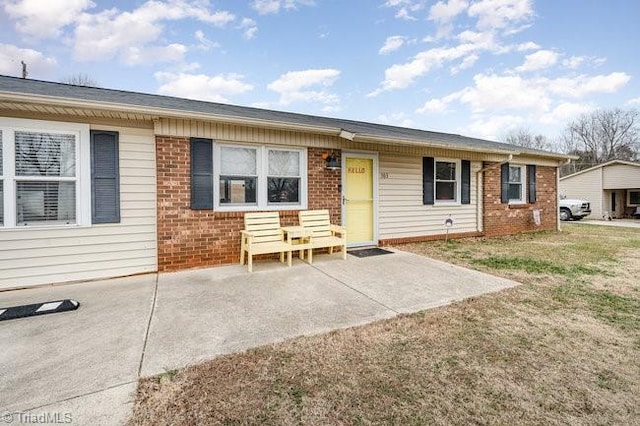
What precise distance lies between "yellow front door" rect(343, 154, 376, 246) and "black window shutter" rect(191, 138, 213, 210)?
9.60 ft

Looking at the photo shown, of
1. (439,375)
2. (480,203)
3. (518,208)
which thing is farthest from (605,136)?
(439,375)

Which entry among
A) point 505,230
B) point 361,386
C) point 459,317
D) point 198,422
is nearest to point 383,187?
point 459,317

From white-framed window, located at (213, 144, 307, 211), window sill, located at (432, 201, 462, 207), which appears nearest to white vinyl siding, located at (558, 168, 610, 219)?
window sill, located at (432, 201, 462, 207)

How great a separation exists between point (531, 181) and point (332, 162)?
793 cm

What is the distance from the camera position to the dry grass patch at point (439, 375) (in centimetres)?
181

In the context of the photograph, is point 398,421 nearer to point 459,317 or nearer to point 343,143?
point 459,317

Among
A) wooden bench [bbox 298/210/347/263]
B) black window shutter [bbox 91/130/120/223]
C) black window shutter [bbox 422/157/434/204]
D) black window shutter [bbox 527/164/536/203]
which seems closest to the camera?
black window shutter [bbox 91/130/120/223]

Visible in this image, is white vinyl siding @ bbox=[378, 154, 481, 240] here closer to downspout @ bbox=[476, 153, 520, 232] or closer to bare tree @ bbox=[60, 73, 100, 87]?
downspout @ bbox=[476, 153, 520, 232]

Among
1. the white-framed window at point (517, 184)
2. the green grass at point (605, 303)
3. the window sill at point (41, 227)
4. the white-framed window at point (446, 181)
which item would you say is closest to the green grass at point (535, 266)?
the green grass at point (605, 303)

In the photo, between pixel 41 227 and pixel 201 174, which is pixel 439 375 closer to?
pixel 201 174

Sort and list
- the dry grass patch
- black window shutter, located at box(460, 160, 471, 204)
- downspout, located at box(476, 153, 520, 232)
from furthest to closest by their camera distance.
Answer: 1. downspout, located at box(476, 153, 520, 232)
2. black window shutter, located at box(460, 160, 471, 204)
3. the dry grass patch

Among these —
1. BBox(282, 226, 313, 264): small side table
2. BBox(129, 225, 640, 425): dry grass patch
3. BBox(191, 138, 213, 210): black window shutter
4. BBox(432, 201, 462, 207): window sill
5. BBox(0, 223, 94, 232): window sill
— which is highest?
BBox(191, 138, 213, 210): black window shutter

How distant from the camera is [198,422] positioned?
1.74 metres

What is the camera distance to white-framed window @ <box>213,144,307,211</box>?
5.48 meters
